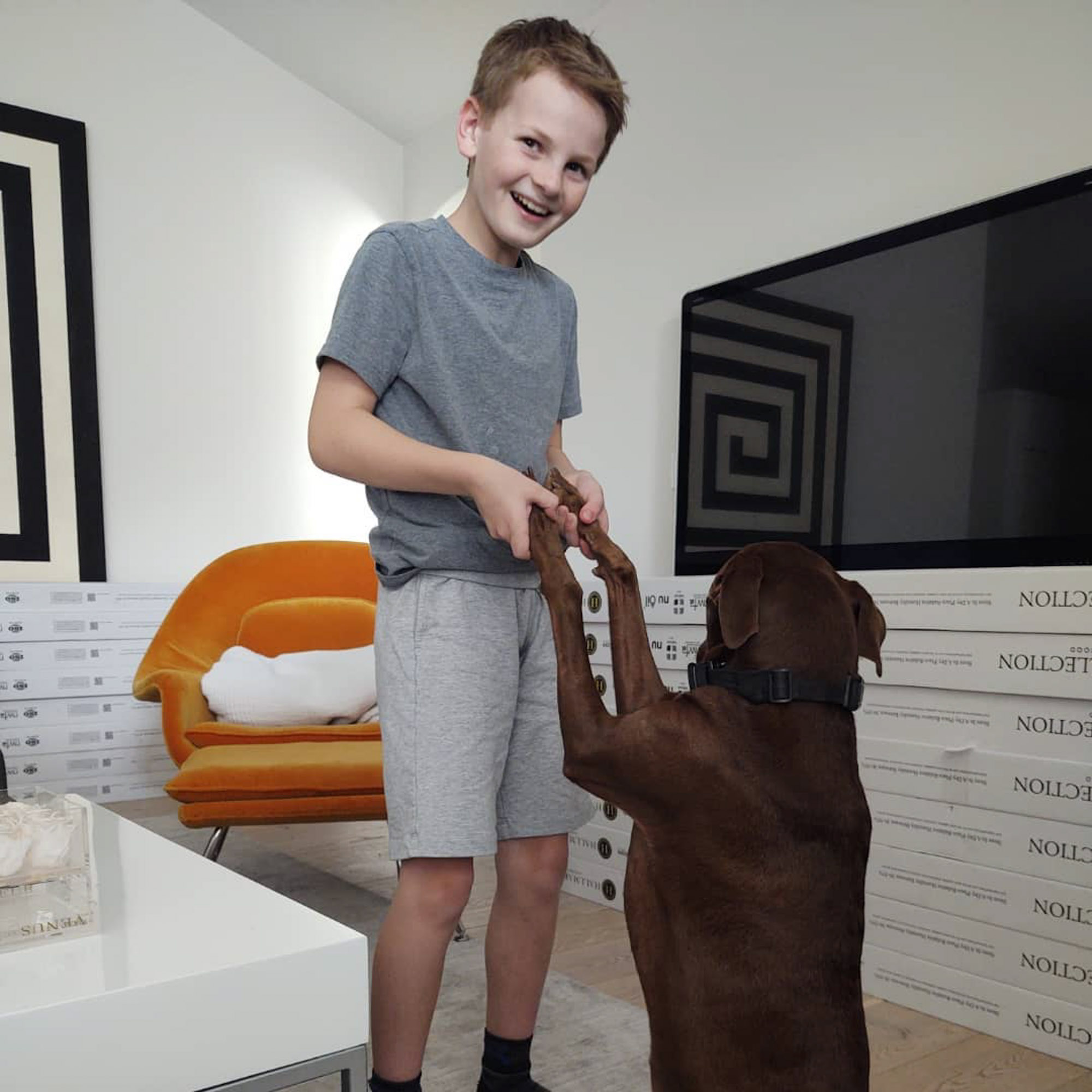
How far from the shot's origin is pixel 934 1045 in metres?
1.62

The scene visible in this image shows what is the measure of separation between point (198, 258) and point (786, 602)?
11.0 feet

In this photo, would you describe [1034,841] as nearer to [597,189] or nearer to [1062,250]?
[1062,250]

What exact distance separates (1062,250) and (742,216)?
1093mm

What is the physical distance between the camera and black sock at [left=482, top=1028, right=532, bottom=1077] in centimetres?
122

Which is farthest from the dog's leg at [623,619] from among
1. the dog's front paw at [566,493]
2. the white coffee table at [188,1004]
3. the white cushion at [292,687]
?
the white cushion at [292,687]

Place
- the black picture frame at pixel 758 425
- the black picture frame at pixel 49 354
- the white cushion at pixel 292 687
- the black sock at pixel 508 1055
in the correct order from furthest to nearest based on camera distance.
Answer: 1. the black picture frame at pixel 49 354
2. the white cushion at pixel 292 687
3. the black picture frame at pixel 758 425
4. the black sock at pixel 508 1055

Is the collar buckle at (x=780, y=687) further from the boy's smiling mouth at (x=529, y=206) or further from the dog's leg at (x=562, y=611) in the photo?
the boy's smiling mouth at (x=529, y=206)

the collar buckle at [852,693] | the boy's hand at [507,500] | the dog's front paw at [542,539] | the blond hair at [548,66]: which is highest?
the blond hair at [548,66]

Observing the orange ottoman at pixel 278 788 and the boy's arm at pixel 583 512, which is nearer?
the boy's arm at pixel 583 512

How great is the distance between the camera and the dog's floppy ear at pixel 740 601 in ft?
3.41

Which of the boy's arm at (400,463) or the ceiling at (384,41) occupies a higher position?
the ceiling at (384,41)

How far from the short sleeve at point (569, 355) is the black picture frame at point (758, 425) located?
97 cm

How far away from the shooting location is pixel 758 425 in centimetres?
239

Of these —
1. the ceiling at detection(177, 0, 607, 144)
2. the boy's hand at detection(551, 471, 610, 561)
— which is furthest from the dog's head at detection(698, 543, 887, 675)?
the ceiling at detection(177, 0, 607, 144)
